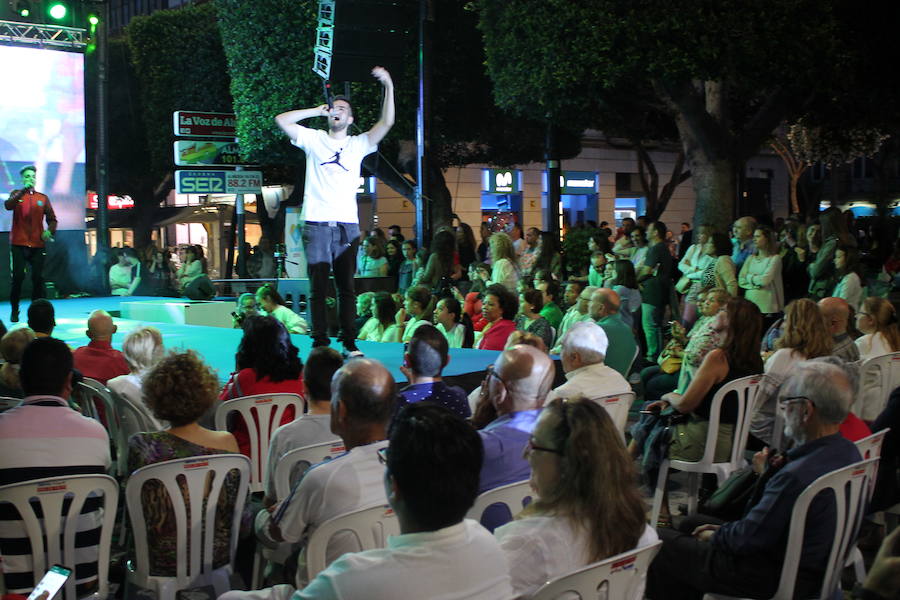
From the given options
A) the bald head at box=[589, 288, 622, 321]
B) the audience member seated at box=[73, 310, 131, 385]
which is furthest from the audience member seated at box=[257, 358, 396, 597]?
the bald head at box=[589, 288, 622, 321]

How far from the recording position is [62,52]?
585 inches

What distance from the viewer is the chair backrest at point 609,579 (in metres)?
2.44

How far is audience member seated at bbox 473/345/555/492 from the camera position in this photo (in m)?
3.71

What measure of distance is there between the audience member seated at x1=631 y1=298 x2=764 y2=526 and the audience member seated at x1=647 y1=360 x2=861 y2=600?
162 cm

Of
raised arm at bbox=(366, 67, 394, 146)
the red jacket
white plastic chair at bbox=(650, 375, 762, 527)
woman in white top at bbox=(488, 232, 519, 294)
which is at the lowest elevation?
white plastic chair at bbox=(650, 375, 762, 527)

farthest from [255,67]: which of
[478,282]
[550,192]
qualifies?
[478,282]

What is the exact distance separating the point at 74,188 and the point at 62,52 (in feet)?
6.96

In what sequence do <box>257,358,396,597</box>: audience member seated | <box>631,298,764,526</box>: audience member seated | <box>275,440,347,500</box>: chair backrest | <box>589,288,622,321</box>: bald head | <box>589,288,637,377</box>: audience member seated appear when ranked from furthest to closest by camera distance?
<box>589,288,622,321</box>: bald head → <box>589,288,637,377</box>: audience member seated → <box>631,298,764,526</box>: audience member seated → <box>275,440,347,500</box>: chair backrest → <box>257,358,396,597</box>: audience member seated

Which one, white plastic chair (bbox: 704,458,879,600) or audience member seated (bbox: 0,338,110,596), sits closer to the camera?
white plastic chair (bbox: 704,458,879,600)

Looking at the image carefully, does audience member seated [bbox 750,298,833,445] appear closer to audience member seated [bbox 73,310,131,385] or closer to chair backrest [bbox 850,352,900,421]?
chair backrest [bbox 850,352,900,421]

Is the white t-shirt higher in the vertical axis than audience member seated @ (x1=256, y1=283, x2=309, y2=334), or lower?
higher

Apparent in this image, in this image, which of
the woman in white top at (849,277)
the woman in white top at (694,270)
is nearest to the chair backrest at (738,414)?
the woman in white top at (849,277)

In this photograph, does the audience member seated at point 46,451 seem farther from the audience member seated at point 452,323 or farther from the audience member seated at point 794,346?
the audience member seated at point 452,323

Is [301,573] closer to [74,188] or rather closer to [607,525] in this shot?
[607,525]
